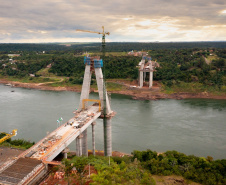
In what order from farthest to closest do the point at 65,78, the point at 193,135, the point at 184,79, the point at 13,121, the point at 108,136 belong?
the point at 65,78
the point at 184,79
the point at 13,121
the point at 193,135
the point at 108,136

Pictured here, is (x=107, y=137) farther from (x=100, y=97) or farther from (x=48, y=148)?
(x=48, y=148)

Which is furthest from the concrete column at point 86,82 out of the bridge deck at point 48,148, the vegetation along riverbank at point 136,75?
the vegetation along riverbank at point 136,75

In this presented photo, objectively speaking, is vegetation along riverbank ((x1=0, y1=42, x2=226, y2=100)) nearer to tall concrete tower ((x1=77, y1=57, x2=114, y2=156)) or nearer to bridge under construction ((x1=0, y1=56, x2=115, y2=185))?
tall concrete tower ((x1=77, y1=57, x2=114, y2=156))

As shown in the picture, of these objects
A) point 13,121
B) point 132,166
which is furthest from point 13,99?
point 132,166

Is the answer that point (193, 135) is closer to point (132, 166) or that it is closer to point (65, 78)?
point (132, 166)

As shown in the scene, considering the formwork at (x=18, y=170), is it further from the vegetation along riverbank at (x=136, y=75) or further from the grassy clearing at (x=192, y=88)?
the grassy clearing at (x=192, y=88)
